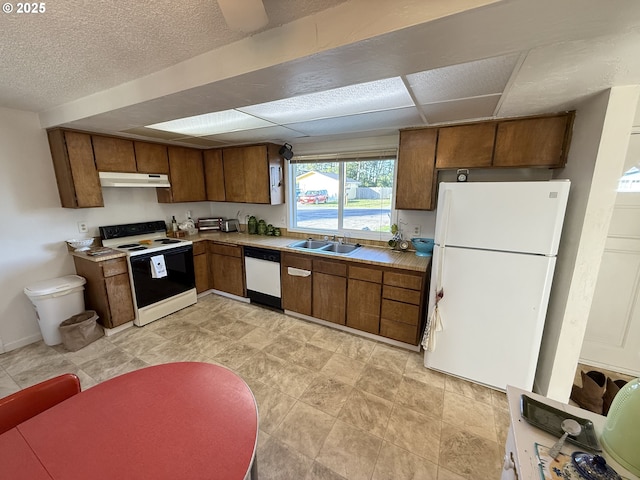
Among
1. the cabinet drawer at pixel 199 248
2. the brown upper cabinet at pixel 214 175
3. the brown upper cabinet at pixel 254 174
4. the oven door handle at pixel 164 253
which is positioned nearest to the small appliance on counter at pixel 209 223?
the brown upper cabinet at pixel 214 175

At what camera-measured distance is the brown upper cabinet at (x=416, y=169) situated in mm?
2363

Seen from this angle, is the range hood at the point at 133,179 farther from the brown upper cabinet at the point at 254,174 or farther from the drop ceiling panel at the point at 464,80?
the drop ceiling panel at the point at 464,80

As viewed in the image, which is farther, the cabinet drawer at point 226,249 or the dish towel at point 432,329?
the cabinet drawer at point 226,249

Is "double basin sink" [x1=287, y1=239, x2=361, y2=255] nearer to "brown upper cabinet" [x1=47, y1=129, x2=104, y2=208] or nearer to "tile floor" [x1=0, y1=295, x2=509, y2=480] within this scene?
"tile floor" [x1=0, y1=295, x2=509, y2=480]

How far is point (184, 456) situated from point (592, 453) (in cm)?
132

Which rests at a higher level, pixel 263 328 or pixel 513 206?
pixel 513 206

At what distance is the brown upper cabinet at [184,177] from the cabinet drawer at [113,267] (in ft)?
3.66

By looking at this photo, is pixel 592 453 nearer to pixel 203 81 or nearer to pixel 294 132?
pixel 203 81

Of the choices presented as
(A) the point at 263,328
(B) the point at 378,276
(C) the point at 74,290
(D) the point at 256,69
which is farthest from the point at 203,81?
(C) the point at 74,290

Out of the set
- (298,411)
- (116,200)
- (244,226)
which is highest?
(116,200)

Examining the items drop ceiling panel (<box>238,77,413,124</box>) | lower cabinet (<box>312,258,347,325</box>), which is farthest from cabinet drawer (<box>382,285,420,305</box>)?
drop ceiling panel (<box>238,77,413,124</box>)

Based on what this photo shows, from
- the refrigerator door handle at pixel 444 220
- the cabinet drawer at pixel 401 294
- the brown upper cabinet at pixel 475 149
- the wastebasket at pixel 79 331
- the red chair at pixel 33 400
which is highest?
the brown upper cabinet at pixel 475 149

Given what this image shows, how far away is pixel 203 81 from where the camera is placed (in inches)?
52.8

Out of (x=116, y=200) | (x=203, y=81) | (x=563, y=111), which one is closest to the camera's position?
(x=203, y=81)
